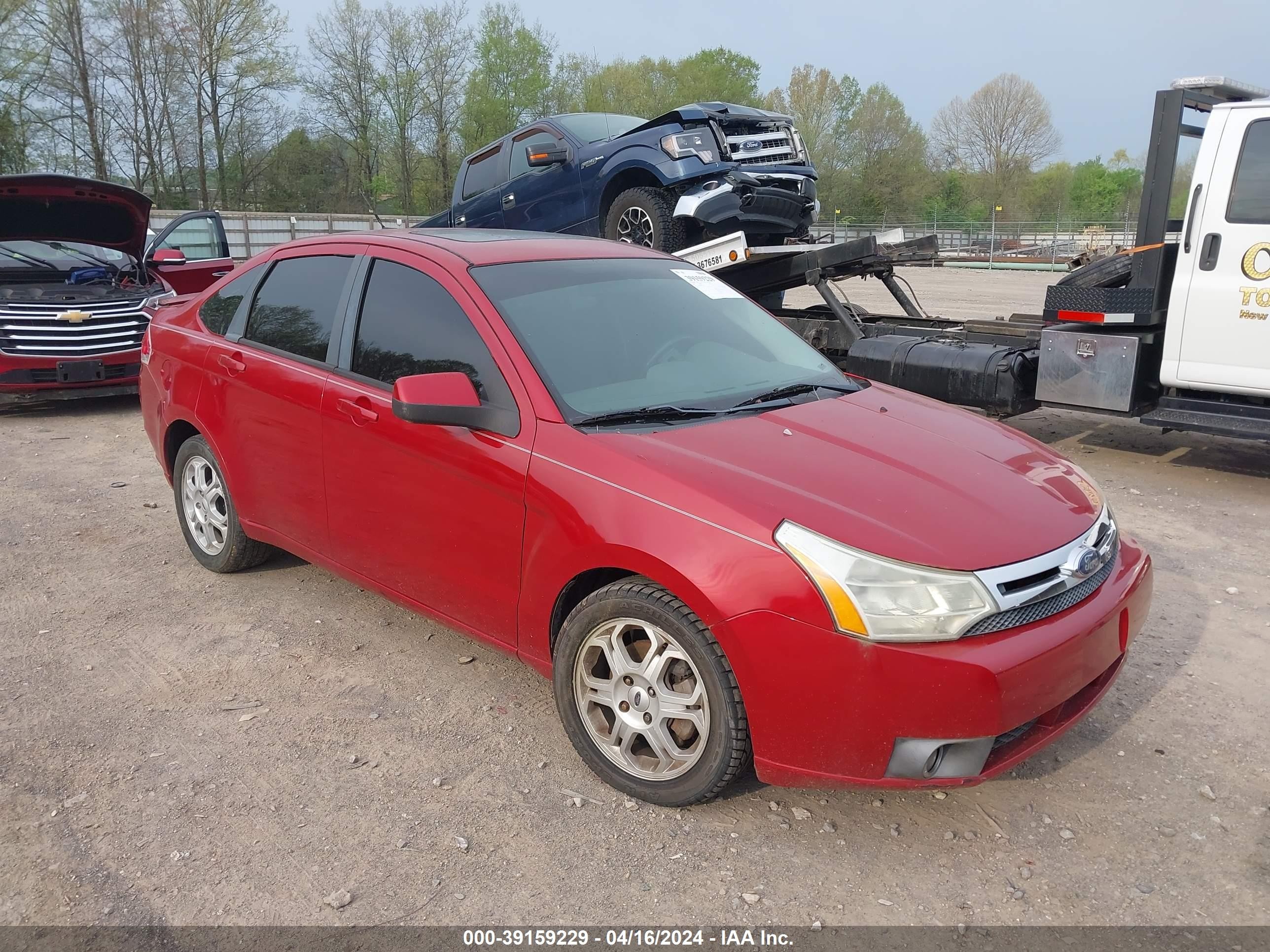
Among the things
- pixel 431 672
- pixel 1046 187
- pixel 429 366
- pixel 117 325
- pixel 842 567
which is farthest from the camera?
pixel 1046 187

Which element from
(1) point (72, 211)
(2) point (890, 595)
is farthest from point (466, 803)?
(1) point (72, 211)

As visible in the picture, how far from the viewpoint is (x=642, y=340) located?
3680 millimetres

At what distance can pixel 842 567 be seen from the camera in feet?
8.52

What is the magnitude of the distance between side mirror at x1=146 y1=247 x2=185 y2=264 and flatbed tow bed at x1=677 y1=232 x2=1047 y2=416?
17.3ft

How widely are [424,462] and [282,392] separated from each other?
1.03 metres

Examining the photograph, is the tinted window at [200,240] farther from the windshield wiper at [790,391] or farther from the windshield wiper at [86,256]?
the windshield wiper at [790,391]

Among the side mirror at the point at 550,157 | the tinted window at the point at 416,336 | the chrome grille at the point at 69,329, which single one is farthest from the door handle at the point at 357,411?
the side mirror at the point at 550,157

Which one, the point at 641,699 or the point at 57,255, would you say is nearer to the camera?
the point at 641,699

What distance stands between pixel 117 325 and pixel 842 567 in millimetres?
8722

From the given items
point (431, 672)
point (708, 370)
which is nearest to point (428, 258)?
point (708, 370)

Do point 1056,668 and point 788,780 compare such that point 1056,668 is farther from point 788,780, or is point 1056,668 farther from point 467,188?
point 467,188

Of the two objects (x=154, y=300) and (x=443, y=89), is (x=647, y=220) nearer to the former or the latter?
(x=154, y=300)

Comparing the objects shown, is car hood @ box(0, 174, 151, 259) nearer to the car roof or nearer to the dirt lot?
the dirt lot

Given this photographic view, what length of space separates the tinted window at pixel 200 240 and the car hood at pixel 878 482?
9.51 meters
